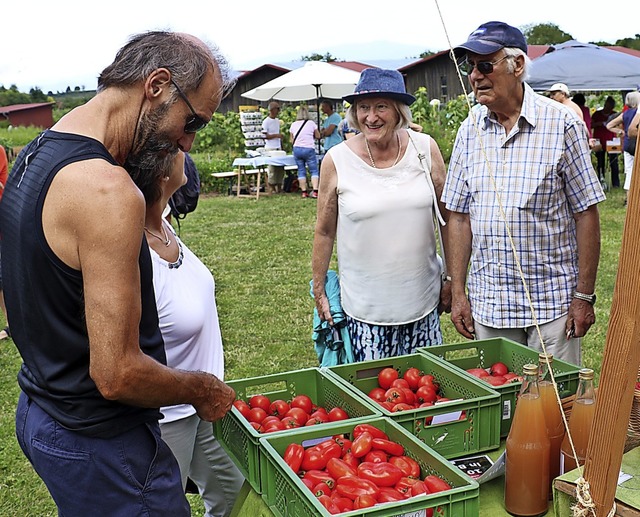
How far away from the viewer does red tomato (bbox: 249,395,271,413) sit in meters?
2.23

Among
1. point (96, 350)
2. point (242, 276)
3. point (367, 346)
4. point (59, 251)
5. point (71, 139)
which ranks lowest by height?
point (242, 276)

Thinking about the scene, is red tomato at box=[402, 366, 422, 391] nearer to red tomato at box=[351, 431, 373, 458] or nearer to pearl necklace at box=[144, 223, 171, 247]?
red tomato at box=[351, 431, 373, 458]

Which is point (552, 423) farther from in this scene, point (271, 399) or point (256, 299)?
point (256, 299)

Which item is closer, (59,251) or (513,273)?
(59,251)

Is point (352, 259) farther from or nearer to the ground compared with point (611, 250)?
farther from the ground

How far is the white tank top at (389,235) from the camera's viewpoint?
9.64 feet

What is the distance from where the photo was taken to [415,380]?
91.5 inches

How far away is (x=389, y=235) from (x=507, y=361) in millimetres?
745

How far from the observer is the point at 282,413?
2.21 metres

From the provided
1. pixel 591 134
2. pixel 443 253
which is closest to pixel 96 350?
pixel 443 253

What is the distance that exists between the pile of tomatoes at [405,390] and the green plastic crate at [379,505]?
209 millimetres

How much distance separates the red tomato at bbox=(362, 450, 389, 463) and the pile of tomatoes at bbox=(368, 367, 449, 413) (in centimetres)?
25

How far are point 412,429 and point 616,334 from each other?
871 mm

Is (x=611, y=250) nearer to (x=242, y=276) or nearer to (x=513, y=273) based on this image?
(x=242, y=276)
